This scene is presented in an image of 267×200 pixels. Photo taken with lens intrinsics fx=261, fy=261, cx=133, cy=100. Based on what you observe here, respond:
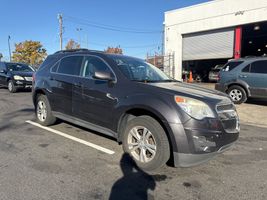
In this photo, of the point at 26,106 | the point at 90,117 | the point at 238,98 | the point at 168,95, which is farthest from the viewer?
the point at 238,98

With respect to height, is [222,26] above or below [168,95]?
above

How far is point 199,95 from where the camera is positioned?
12.6 ft

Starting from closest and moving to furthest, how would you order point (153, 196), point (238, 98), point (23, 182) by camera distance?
1. point (153, 196)
2. point (23, 182)
3. point (238, 98)

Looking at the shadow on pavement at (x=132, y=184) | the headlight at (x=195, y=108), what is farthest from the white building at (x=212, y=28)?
the shadow on pavement at (x=132, y=184)

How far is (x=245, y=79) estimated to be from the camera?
10.0 m

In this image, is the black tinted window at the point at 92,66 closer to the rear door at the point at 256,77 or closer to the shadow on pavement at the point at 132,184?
the shadow on pavement at the point at 132,184

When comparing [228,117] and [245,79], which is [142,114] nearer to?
[228,117]

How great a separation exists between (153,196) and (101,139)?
2.37 meters

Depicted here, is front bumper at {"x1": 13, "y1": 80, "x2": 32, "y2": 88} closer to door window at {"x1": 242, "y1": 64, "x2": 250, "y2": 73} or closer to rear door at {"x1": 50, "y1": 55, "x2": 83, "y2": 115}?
rear door at {"x1": 50, "y1": 55, "x2": 83, "y2": 115}

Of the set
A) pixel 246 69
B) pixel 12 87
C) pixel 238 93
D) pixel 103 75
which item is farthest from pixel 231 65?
pixel 12 87

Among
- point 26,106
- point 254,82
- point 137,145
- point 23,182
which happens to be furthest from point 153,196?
point 254,82

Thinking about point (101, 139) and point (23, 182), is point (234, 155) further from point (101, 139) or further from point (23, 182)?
point (23, 182)

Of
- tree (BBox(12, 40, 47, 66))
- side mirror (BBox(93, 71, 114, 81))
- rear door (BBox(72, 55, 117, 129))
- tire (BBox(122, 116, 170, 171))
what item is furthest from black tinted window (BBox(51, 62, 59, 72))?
tree (BBox(12, 40, 47, 66))

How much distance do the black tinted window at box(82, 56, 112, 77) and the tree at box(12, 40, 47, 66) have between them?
6189cm
